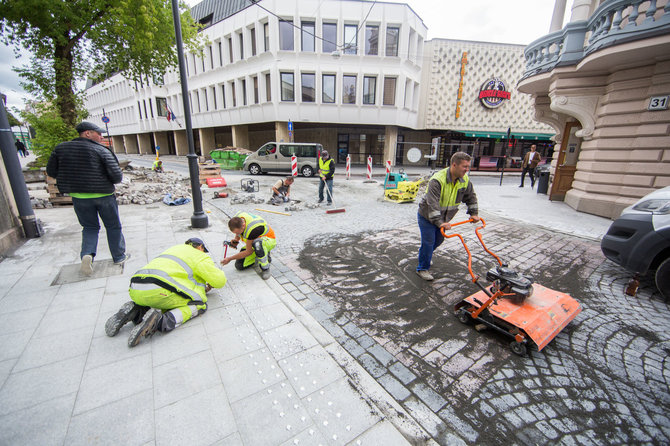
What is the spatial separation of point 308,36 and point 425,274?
2225 centimetres

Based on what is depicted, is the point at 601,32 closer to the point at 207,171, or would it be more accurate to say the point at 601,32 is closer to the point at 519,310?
the point at 519,310

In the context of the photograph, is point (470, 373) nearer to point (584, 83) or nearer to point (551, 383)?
point (551, 383)

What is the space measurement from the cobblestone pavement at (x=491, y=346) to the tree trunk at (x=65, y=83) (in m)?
10.1

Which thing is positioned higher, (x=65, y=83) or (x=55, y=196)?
(x=65, y=83)

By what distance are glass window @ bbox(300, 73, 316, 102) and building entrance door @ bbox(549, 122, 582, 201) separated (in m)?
16.4

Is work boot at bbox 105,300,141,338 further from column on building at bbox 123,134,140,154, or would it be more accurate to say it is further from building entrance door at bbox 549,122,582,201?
column on building at bbox 123,134,140,154

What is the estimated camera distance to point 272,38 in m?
20.2

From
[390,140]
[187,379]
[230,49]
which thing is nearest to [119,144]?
[230,49]

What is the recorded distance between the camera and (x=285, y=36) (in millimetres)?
20578

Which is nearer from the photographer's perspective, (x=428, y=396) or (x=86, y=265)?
(x=428, y=396)

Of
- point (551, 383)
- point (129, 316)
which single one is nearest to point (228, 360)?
point (129, 316)

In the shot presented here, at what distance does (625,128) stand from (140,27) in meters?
14.2

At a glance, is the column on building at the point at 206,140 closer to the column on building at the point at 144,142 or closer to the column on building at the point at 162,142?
the column on building at the point at 162,142

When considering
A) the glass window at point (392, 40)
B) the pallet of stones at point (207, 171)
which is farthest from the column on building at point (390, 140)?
the pallet of stones at point (207, 171)
